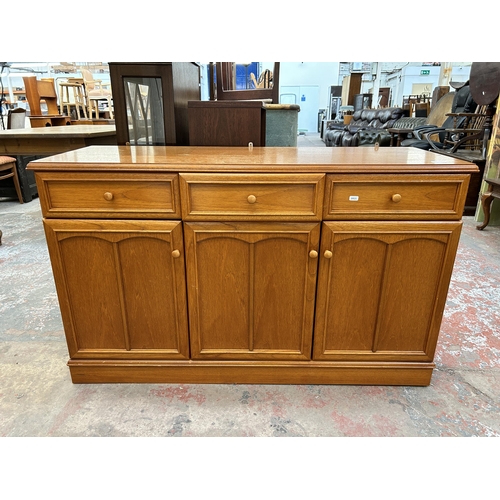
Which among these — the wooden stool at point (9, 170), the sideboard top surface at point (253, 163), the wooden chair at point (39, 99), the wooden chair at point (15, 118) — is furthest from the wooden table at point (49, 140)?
the wooden chair at point (39, 99)

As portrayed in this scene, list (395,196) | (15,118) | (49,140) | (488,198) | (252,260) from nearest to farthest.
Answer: (395,196)
(252,260)
(488,198)
(49,140)
(15,118)

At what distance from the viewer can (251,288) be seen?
1.39m

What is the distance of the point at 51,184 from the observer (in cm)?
126

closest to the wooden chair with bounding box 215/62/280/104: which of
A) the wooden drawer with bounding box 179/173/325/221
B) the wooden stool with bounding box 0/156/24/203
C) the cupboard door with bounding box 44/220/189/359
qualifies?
the wooden drawer with bounding box 179/173/325/221

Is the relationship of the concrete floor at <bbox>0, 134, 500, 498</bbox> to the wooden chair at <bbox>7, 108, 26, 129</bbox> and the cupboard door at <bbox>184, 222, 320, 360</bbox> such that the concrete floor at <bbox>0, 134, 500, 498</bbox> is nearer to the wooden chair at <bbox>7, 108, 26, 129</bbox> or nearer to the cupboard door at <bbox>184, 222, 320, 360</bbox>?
the cupboard door at <bbox>184, 222, 320, 360</bbox>

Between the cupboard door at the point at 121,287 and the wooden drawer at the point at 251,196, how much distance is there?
0.39 feet

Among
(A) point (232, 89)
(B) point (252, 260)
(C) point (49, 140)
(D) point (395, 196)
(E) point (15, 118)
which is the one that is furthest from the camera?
(E) point (15, 118)

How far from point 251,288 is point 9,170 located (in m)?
4.10

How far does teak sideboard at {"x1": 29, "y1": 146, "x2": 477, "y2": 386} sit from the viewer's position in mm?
1249

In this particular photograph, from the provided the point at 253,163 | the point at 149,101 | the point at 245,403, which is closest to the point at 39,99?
the point at 149,101

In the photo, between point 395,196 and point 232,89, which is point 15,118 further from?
point 395,196

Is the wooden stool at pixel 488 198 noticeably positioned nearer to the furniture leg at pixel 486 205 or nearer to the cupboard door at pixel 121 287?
the furniture leg at pixel 486 205

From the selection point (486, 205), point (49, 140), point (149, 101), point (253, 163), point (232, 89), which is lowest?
point (486, 205)

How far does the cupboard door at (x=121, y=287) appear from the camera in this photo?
1317 millimetres
